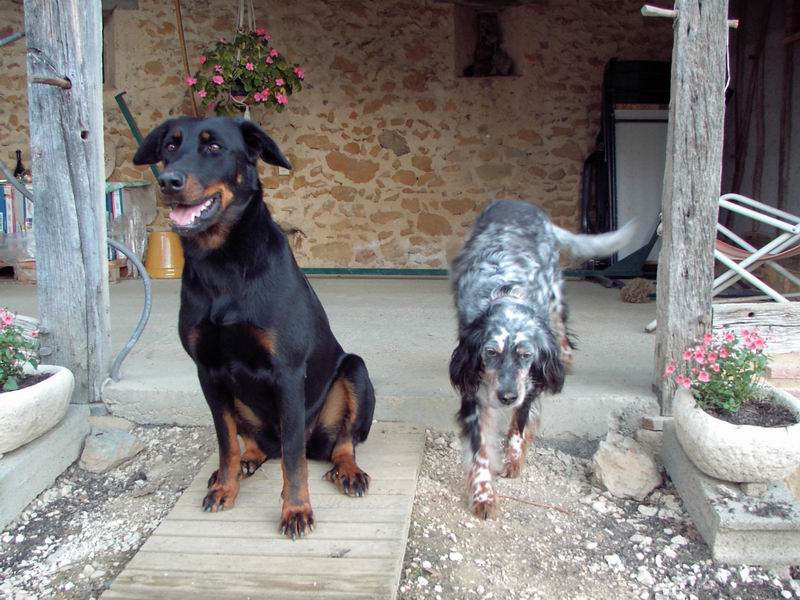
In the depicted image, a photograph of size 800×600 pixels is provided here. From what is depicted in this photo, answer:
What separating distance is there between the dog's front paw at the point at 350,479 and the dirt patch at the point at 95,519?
0.65 m

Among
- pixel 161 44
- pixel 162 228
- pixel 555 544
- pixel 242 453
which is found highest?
pixel 161 44

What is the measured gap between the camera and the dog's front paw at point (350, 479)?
7.96ft

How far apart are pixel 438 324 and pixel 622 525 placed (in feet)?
7.08

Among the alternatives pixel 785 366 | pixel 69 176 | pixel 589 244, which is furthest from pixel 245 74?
pixel 785 366

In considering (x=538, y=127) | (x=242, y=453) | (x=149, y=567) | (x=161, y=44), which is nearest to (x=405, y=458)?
(x=242, y=453)

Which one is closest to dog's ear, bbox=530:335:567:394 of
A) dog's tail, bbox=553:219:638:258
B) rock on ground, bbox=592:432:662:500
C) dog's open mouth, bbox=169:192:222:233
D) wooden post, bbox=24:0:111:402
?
rock on ground, bbox=592:432:662:500

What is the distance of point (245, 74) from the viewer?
5633 millimetres

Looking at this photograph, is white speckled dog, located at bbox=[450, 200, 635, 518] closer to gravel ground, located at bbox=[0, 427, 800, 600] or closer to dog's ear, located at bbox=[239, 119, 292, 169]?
gravel ground, located at bbox=[0, 427, 800, 600]

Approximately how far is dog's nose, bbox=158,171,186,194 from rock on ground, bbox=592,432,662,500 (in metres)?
1.82

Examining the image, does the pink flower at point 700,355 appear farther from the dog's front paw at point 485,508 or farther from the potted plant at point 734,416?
the dog's front paw at point 485,508

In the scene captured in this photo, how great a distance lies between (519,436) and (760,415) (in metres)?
0.87

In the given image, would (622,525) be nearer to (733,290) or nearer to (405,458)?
(405,458)

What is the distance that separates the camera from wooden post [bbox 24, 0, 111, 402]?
278cm

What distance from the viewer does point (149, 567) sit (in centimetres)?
205
